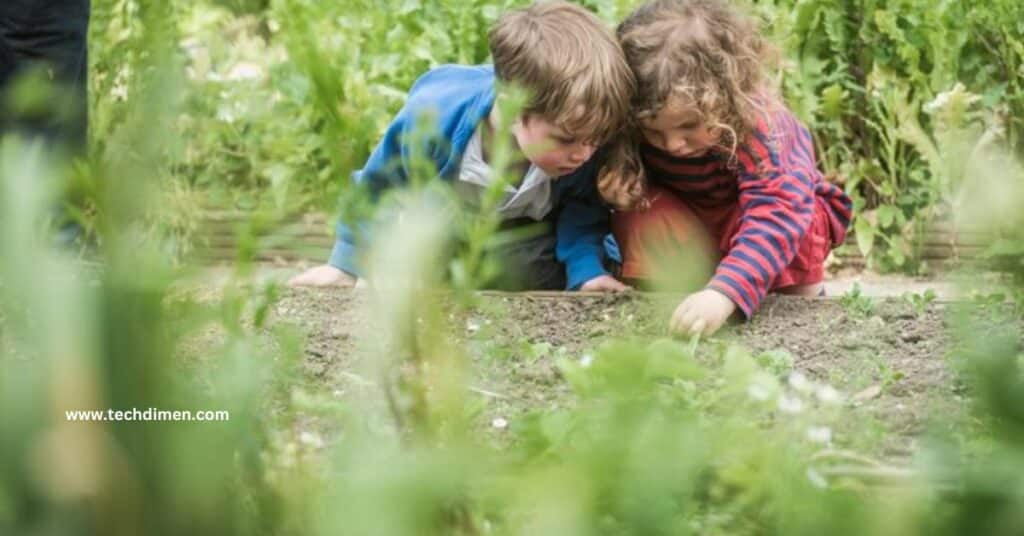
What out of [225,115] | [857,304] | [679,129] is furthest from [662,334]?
[225,115]

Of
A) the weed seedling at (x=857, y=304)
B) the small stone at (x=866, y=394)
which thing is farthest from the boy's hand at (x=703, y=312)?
the small stone at (x=866, y=394)

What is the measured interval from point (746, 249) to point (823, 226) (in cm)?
53

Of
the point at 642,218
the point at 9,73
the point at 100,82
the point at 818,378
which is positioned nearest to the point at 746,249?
the point at 642,218

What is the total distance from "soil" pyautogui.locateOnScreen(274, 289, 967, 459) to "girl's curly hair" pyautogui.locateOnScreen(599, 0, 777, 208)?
14.7 inches

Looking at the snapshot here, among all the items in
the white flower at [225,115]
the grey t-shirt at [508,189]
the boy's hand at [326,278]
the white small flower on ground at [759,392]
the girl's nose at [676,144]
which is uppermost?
the girl's nose at [676,144]

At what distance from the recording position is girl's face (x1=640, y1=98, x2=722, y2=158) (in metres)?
3.14

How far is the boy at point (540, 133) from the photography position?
307cm

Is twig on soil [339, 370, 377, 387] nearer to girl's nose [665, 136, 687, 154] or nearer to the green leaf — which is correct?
girl's nose [665, 136, 687, 154]

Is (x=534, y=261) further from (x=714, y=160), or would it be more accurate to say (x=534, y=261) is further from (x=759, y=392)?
(x=759, y=392)

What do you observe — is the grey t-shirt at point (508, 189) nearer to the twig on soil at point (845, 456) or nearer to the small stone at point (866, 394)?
the small stone at point (866, 394)

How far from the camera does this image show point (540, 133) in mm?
3074

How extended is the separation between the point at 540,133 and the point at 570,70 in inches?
5.5

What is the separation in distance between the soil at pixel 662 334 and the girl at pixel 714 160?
12cm

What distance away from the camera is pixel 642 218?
345 cm
